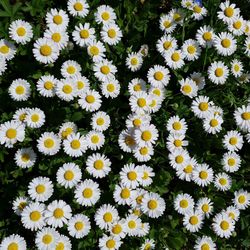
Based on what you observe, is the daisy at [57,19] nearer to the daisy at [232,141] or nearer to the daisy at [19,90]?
the daisy at [19,90]

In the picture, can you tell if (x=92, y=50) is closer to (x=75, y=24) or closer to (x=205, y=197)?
(x=75, y=24)

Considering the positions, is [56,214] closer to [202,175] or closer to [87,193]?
[87,193]

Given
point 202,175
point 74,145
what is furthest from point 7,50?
point 202,175

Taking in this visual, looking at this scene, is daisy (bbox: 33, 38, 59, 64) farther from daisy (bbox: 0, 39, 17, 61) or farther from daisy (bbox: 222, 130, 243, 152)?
daisy (bbox: 222, 130, 243, 152)

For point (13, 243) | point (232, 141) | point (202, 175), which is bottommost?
point (13, 243)

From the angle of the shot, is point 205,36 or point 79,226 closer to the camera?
point 79,226

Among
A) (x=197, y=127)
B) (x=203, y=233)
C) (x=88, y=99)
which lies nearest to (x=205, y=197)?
(x=203, y=233)

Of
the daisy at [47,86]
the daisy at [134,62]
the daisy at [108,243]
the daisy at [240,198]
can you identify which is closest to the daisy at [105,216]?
the daisy at [108,243]
